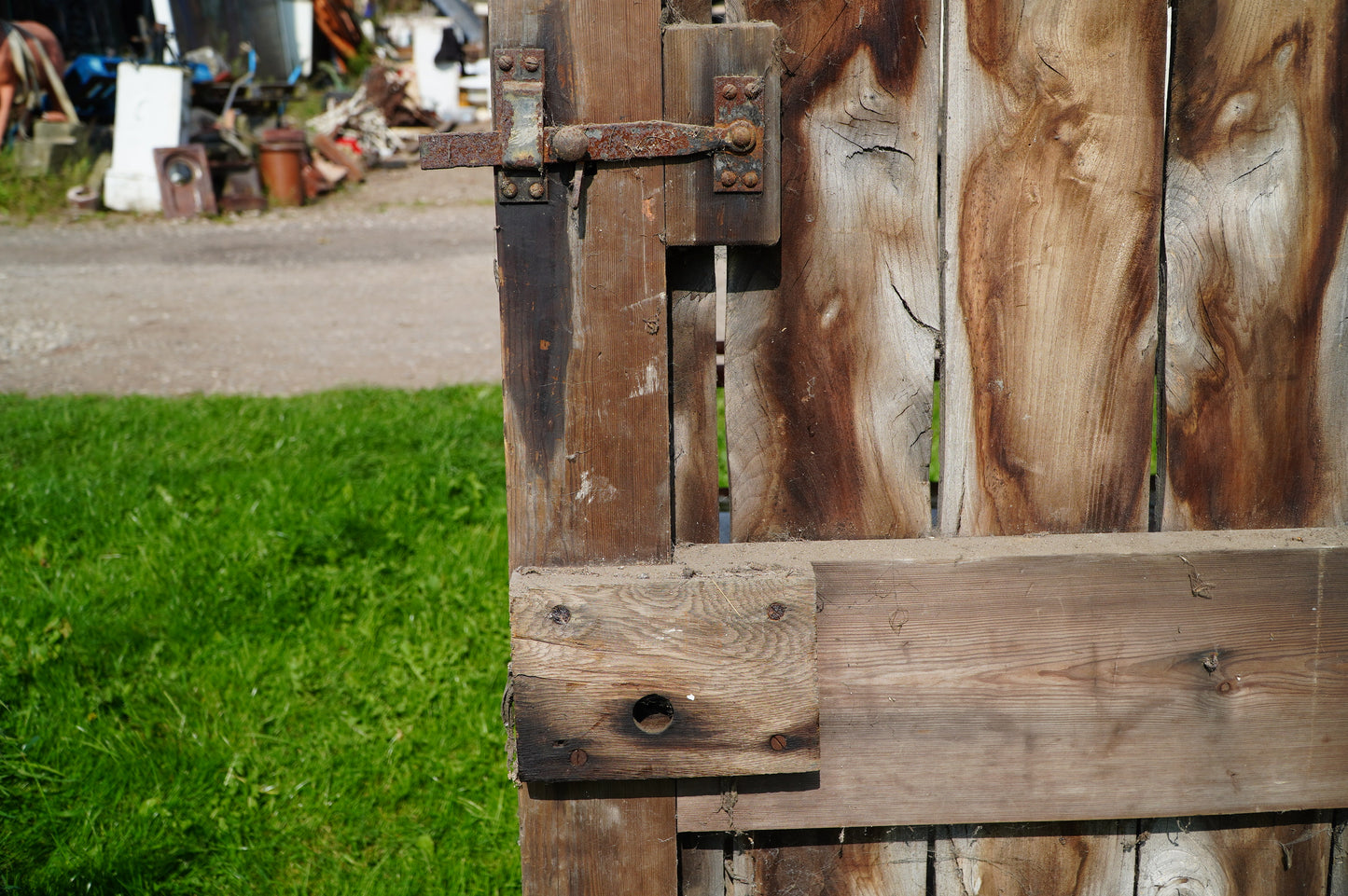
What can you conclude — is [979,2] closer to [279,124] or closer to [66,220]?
[66,220]

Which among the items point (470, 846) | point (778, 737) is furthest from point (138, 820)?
point (778, 737)

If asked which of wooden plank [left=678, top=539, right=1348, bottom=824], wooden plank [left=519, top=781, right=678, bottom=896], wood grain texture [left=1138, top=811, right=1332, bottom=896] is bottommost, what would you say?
wood grain texture [left=1138, top=811, right=1332, bottom=896]

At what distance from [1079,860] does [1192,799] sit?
18cm

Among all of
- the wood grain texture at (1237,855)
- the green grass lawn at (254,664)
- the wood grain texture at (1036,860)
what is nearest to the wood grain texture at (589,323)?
the wood grain texture at (1036,860)

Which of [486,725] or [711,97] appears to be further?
[486,725]

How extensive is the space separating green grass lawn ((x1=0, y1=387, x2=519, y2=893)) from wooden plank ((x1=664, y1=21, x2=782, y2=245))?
1.74 metres

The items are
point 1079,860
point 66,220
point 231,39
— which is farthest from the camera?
point 231,39

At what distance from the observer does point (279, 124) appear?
1298 centimetres

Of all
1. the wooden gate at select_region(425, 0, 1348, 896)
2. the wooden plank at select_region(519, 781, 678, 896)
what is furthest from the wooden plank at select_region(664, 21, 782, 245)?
the wooden plank at select_region(519, 781, 678, 896)

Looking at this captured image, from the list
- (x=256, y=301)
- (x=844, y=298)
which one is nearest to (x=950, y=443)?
(x=844, y=298)

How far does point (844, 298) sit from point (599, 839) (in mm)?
708

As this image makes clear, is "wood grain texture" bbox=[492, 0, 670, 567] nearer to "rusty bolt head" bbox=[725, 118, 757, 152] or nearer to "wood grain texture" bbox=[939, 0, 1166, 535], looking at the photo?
"rusty bolt head" bbox=[725, 118, 757, 152]

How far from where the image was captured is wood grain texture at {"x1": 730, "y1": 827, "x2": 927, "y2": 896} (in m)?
1.38

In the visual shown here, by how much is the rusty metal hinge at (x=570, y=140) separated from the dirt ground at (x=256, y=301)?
171 inches
